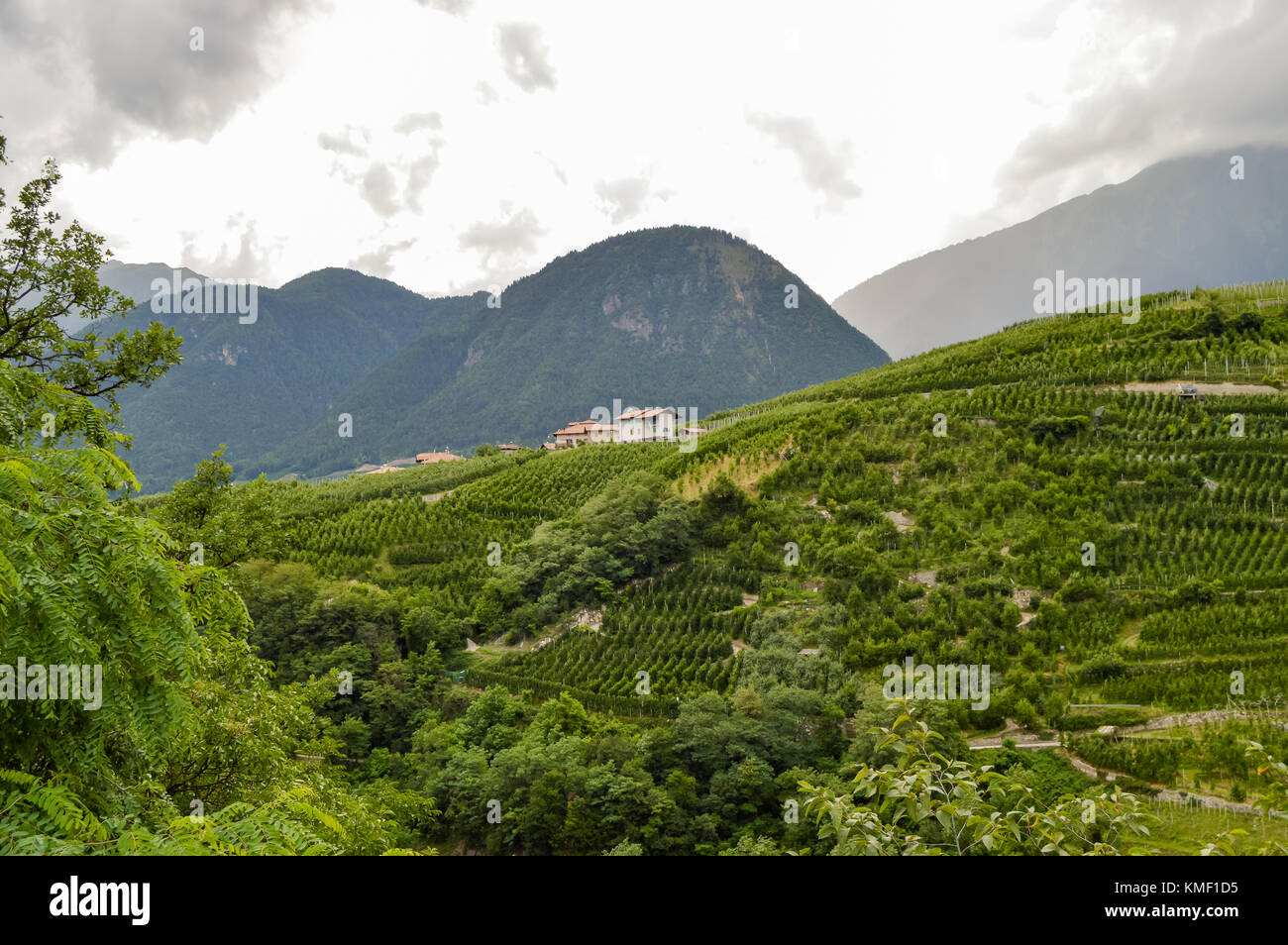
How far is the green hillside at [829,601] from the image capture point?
16844mm

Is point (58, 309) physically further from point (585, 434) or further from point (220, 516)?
point (585, 434)

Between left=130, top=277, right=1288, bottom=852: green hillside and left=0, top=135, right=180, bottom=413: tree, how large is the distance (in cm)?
561

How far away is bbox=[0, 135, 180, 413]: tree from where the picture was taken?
8.09 m

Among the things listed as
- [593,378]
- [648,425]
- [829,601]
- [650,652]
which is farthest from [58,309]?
[593,378]

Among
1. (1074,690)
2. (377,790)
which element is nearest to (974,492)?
(1074,690)

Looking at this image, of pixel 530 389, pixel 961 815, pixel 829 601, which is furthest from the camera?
pixel 530 389

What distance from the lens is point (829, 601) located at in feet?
80.6

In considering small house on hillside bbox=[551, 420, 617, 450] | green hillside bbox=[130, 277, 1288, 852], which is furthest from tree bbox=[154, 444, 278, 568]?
small house on hillside bbox=[551, 420, 617, 450]

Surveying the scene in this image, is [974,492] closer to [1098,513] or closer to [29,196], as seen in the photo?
[1098,513]

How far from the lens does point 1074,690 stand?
19297 mm

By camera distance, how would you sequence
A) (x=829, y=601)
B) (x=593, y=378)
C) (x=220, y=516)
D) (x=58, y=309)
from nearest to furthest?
(x=58, y=309) → (x=220, y=516) → (x=829, y=601) → (x=593, y=378)

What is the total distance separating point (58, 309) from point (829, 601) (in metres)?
21.9
